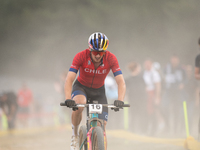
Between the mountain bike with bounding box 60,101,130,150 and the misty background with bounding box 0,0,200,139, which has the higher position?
the misty background with bounding box 0,0,200,139

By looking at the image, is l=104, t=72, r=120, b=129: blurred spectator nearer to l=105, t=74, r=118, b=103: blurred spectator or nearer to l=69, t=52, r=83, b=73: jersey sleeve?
l=105, t=74, r=118, b=103: blurred spectator

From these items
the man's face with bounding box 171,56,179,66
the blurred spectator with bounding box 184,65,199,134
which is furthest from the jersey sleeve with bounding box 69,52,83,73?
the man's face with bounding box 171,56,179,66

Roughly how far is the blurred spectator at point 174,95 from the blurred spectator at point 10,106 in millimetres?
5412

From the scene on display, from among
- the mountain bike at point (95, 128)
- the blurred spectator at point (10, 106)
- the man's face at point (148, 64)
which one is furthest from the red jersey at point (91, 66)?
the blurred spectator at point (10, 106)

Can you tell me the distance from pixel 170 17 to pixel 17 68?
20.0ft

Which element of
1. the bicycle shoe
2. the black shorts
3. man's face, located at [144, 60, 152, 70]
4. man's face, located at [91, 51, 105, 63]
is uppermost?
man's face, located at [144, 60, 152, 70]

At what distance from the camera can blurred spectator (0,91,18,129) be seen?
9.20 metres

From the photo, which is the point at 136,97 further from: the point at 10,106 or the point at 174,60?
the point at 10,106

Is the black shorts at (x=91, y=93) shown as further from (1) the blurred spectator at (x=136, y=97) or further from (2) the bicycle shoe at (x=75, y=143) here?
(1) the blurred spectator at (x=136, y=97)

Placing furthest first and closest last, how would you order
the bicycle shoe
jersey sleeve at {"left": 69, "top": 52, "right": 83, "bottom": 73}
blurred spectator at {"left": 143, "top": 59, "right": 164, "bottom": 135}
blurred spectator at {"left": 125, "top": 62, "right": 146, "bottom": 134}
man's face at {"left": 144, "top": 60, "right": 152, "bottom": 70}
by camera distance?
man's face at {"left": 144, "top": 60, "right": 152, "bottom": 70}, blurred spectator at {"left": 125, "top": 62, "right": 146, "bottom": 134}, blurred spectator at {"left": 143, "top": 59, "right": 164, "bottom": 135}, the bicycle shoe, jersey sleeve at {"left": 69, "top": 52, "right": 83, "bottom": 73}

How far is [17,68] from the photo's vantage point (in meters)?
9.91

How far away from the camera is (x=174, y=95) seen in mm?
8469

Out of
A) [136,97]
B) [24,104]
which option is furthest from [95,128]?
[24,104]

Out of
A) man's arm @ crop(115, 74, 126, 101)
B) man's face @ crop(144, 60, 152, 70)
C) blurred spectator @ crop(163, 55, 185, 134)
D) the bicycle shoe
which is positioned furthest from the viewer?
man's face @ crop(144, 60, 152, 70)
